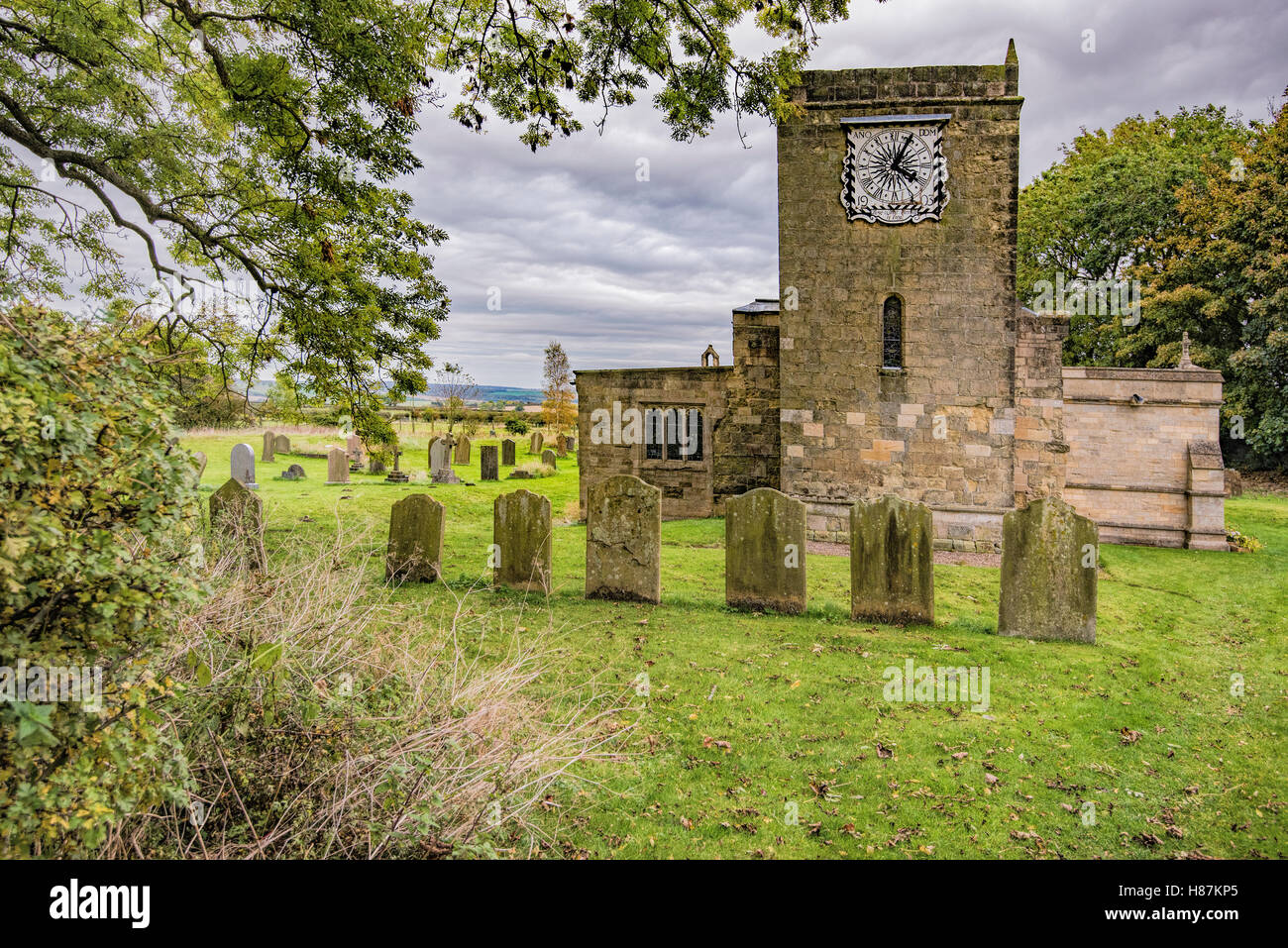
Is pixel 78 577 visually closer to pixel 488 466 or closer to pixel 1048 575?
pixel 1048 575

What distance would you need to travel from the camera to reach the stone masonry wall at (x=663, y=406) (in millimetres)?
17109

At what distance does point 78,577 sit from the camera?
89.3 inches

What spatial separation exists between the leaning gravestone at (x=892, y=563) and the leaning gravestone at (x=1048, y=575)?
2.97ft

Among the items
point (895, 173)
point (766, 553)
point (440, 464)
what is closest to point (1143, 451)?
point (895, 173)

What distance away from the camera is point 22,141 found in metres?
8.05

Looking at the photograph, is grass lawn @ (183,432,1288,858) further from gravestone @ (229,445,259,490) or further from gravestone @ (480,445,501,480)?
gravestone @ (480,445,501,480)

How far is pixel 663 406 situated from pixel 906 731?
12672 mm

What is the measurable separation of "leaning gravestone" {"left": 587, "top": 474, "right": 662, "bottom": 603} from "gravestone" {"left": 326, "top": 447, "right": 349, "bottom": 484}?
12.3m

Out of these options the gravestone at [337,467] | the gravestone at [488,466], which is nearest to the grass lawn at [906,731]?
the gravestone at [337,467]

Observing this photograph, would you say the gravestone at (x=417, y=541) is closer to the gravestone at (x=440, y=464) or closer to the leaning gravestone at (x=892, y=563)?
the leaning gravestone at (x=892, y=563)

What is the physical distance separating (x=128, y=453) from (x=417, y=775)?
212 centimetres

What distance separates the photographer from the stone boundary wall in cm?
1528
